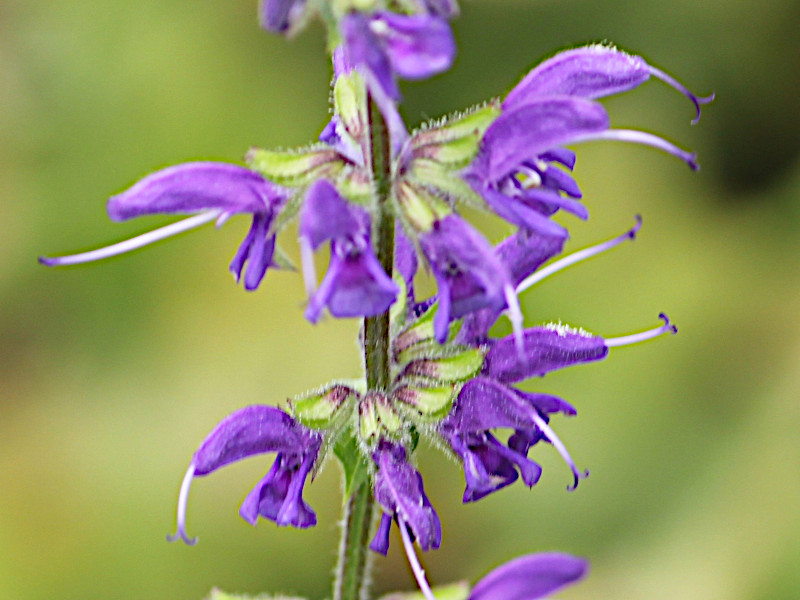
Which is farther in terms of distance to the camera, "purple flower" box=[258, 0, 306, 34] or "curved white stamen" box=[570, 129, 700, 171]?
"curved white stamen" box=[570, 129, 700, 171]

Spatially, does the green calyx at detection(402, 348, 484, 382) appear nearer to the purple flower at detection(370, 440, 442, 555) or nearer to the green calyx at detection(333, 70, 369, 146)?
the purple flower at detection(370, 440, 442, 555)

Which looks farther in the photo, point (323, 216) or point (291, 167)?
point (291, 167)

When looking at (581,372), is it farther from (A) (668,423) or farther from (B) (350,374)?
(B) (350,374)

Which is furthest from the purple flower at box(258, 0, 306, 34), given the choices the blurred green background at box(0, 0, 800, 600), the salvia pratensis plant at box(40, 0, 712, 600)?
the blurred green background at box(0, 0, 800, 600)

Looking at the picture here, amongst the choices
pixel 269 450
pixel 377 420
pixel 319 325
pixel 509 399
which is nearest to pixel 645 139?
pixel 509 399

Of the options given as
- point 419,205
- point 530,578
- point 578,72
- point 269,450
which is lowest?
point 530,578

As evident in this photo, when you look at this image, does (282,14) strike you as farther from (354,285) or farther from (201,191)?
(354,285)
